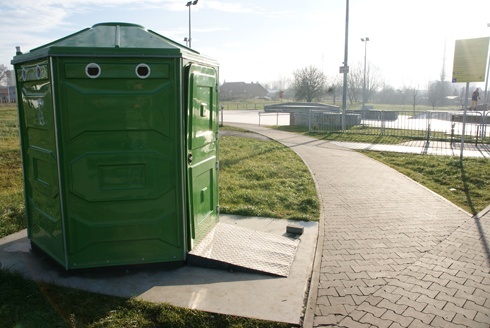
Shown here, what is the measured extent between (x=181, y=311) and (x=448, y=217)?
16.4 feet

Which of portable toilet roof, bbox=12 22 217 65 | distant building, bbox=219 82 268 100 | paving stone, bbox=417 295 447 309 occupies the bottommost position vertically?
paving stone, bbox=417 295 447 309

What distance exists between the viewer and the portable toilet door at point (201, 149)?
4.50 meters

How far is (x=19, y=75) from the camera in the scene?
4.69m

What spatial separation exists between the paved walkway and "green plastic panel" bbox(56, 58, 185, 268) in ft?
5.80

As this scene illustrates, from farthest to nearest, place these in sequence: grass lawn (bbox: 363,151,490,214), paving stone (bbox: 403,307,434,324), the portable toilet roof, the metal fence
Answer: the metal fence < grass lawn (bbox: 363,151,490,214) < the portable toilet roof < paving stone (bbox: 403,307,434,324)

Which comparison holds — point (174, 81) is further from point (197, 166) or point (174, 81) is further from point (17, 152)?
point (17, 152)

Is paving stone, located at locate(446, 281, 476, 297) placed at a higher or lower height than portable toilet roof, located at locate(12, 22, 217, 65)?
lower

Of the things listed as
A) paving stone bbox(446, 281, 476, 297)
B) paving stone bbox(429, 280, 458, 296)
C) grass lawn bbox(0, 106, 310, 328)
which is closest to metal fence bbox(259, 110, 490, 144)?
grass lawn bbox(0, 106, 310, 328)

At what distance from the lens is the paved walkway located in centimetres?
369

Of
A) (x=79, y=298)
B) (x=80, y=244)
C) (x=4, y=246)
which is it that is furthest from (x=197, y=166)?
(x=4, y=246)

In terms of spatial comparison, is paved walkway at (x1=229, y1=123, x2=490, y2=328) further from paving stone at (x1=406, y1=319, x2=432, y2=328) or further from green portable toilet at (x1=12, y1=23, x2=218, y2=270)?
Result: green portable toilet at (x1=12, y1=23, x2=218, y2=270)

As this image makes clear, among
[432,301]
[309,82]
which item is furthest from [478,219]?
[309,82]

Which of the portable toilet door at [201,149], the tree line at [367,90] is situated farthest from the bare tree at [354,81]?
the portable toilet door at [201,149]

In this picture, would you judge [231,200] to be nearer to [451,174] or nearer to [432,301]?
[432,301]
